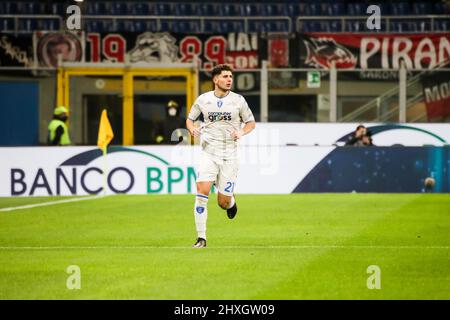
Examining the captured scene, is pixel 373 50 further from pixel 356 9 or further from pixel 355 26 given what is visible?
pixel 356 9

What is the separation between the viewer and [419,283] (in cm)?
972

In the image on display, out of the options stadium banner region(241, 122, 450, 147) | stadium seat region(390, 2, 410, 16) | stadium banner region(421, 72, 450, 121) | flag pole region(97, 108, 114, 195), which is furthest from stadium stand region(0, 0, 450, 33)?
flag pole region(97, 108, 114, 195)

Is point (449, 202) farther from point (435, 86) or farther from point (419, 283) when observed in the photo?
point (419, 283)

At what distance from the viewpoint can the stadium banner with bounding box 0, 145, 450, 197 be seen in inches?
979

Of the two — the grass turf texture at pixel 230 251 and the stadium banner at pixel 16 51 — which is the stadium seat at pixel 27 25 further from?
the grass turf texture at pixel 230 251

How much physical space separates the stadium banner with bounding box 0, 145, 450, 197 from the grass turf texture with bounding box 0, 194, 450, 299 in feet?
13.1

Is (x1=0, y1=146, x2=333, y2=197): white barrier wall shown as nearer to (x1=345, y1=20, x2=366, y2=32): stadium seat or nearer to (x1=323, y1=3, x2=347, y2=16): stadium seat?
(x1=345, y1=20, x2=366, y2=32): stadium seat

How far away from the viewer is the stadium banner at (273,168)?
24875 millimetres

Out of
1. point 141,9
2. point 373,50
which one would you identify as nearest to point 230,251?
point 373,50

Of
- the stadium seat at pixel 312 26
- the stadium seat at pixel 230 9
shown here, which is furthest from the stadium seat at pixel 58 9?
the stadium seat at pixel 312 26

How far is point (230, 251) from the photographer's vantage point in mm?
12398

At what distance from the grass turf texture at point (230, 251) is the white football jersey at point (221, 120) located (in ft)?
3.96

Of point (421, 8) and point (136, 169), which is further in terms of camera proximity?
point (421, 8)

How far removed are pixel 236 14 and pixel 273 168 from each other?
28.2 ft
